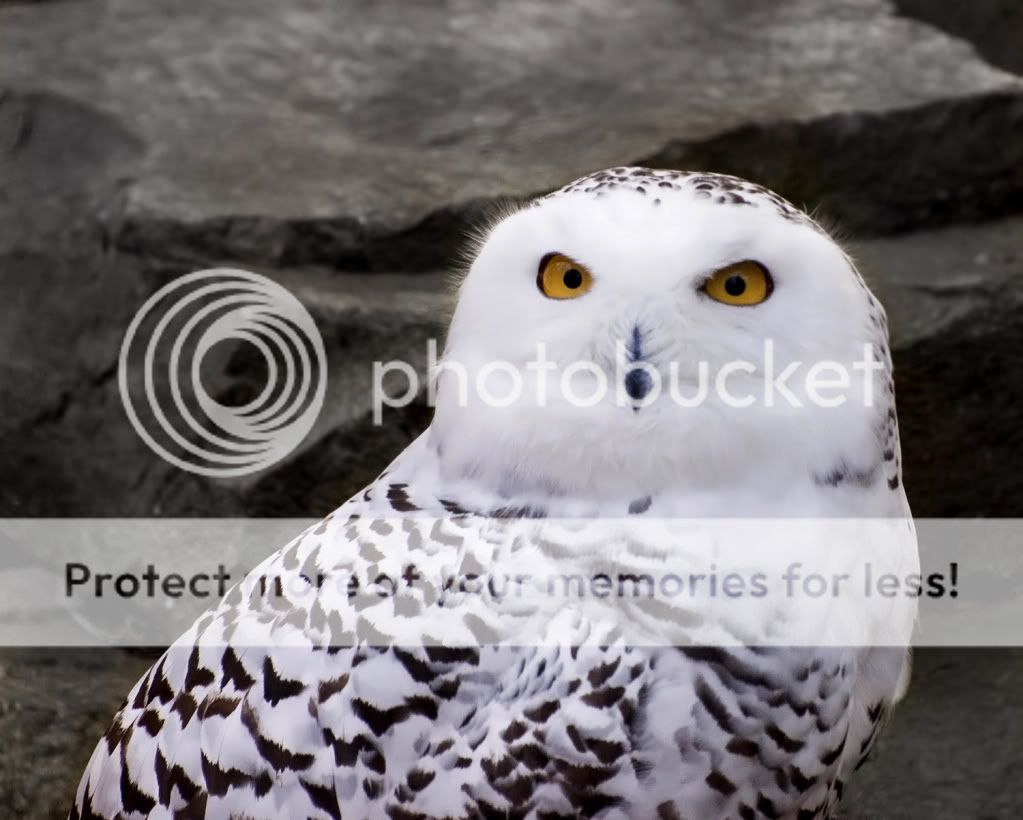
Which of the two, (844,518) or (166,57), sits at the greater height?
(844,518)

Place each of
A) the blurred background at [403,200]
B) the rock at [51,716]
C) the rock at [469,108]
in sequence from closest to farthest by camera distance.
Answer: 1. the rock at [51,716]
2. the blurred background at [403,200]
3. the rock at [469,108]

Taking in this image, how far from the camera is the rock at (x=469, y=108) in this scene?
2.29m

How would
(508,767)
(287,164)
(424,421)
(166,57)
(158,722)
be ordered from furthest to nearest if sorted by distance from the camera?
(166,57)
(287,164)
(424,421)
(158,722)
(508,767)

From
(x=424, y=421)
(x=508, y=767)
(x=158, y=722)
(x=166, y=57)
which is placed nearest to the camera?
(x=508, y=767)

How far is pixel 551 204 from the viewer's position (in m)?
1.23

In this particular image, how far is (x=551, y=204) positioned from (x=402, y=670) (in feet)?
1.49

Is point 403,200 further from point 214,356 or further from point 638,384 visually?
point 638,384

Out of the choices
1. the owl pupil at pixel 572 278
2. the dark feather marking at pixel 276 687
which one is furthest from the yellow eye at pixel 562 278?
the dark feather marking at pixel 276 687

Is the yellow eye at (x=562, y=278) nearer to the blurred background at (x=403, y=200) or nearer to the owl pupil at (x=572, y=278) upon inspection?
the owl pupil at (x=572, y=278)

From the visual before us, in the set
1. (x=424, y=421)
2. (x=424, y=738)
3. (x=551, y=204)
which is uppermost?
(x=551, y=204)

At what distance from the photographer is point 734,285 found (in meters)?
1.17

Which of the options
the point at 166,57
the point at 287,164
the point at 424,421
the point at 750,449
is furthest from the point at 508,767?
the point at 166,57

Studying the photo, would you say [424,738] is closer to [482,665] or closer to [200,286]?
[482,665]

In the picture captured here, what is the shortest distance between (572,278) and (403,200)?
44.8 inches
